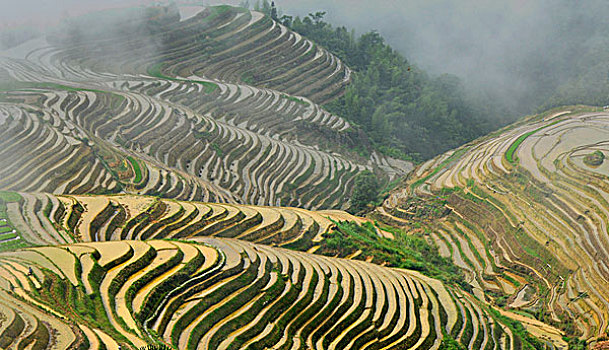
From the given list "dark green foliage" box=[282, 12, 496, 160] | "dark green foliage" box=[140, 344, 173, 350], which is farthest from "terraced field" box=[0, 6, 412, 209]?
"dark green foliage" box=[140, 344, 173, 350]

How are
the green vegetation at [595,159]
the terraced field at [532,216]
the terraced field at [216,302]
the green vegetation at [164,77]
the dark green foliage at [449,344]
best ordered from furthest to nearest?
the green vegetation at [164,77] < the green vegetation at [595,159] < the terraced field at [532,216] < the dark green foliage at [449,344] < the terraced field at [216,302]

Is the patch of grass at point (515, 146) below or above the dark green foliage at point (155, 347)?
above

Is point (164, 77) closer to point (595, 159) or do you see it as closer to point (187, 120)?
point (187, 120)

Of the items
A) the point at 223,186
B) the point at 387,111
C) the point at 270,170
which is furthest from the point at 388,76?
the point at 223,186

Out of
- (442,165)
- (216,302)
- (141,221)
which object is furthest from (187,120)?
(216,302)

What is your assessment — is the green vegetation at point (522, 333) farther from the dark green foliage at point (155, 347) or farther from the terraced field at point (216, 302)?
the dark green foliage at point (155, 347)

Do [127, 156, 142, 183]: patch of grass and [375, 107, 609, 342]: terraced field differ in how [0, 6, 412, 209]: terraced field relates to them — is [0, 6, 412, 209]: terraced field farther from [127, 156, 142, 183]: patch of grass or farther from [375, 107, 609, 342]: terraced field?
[375, 107, 609, 342]: terraced field

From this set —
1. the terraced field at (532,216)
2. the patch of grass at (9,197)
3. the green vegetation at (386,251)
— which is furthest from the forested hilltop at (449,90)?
the patch of grass at (9,197)
